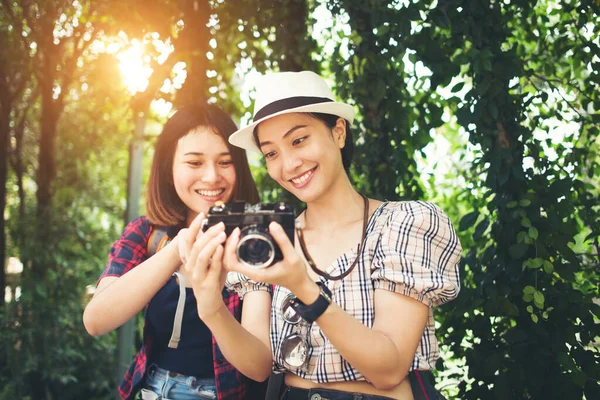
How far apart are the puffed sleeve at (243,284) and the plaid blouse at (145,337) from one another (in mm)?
285

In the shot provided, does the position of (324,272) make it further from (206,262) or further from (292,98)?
(292,98)

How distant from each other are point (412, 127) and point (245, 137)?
1.28m

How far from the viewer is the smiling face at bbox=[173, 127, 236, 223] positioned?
238cm

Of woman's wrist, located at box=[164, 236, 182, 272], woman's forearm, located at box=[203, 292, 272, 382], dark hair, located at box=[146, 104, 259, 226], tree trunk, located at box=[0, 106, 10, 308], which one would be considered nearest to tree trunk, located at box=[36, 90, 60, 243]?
tree trunk, located at box=[0, 106, 10, 308]

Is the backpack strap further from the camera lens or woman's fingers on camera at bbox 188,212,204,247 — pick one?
the camera lens

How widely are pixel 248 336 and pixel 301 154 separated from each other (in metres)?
0.61

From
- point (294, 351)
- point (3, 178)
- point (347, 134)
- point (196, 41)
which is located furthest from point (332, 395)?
point (3, 178)

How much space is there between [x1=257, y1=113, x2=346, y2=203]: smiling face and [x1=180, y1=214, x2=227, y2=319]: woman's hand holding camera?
1.22 feet

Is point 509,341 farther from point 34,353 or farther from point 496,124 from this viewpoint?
point 34,353

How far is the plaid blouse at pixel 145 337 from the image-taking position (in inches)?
88.2

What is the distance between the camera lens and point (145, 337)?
2.44 meters

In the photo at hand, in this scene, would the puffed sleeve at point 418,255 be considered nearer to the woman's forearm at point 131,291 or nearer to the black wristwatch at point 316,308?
the black wristwatch at point 316,308

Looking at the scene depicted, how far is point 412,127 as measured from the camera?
123 inches

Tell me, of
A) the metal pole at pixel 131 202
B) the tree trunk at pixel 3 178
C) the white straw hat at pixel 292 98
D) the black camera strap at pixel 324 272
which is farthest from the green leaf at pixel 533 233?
the tree trunk at pixel 3 178
